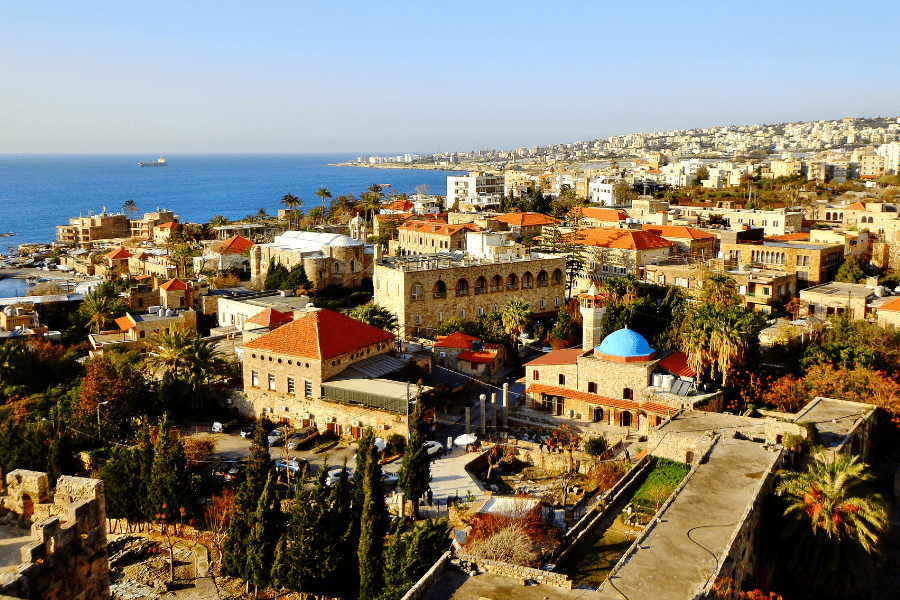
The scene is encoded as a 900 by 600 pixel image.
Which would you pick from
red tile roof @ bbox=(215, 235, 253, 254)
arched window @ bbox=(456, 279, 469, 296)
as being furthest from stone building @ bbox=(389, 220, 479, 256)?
arched window @ bbox=(456, 279, 469, 296)

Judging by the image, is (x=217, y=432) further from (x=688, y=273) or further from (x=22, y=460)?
(x=688, y=273)

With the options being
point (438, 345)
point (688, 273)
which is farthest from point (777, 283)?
point (438, 345)

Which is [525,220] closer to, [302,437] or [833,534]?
[302,437]

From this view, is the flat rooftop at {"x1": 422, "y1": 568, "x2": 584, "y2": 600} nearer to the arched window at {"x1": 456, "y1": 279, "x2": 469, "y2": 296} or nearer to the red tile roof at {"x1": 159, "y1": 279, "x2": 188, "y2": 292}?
the arched window at {"x1": 456, "y1": 279, "x2": 469, "y2": 296}

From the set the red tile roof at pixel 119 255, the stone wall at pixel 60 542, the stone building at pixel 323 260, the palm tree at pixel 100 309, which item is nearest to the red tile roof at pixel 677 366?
the stone wall at pixel 60 542

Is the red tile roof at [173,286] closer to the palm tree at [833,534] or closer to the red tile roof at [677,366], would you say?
the red tile roof at [677,366]

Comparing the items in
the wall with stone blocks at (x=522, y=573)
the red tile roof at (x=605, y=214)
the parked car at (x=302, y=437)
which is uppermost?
the red tile roof at (x=605, y=214)
